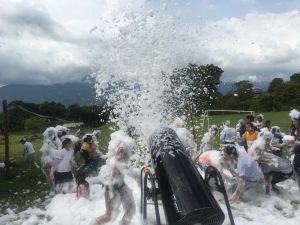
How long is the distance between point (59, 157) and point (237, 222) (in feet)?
15.2

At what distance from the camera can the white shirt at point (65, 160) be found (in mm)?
10445

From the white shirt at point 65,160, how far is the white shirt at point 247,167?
394 cm

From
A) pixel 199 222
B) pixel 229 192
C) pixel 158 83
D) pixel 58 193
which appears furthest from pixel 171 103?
pixel 199 222

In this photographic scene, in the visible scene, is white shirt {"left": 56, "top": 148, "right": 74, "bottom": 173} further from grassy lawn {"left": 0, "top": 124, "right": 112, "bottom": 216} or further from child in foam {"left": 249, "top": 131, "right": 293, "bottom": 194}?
child in foam {"left": 249, "top": 131, "right": 293, "bottom": 194}

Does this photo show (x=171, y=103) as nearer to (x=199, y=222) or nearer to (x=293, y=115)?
(x=293, y=115)

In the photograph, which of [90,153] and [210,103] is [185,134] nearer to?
[90,153]

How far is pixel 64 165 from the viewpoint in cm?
1046

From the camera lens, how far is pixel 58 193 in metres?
10.8

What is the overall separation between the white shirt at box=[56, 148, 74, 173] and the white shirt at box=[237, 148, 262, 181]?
3941 mm

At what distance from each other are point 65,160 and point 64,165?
119mm

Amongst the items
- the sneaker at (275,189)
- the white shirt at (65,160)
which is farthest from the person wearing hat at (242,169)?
the white shirt at (65,160)

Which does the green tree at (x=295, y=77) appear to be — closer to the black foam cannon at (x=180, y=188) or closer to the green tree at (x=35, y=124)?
the green tree at (x=35, y=124)

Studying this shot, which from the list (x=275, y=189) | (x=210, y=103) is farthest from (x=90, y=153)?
(x=210, y=103)

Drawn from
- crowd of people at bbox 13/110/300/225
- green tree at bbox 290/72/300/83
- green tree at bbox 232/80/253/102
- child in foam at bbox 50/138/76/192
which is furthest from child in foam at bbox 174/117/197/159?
green tree at bbox 290/72/300/83
